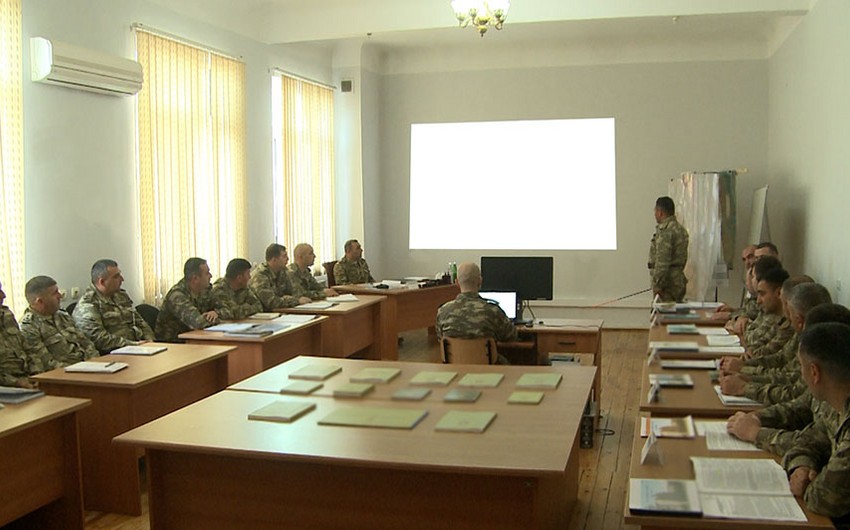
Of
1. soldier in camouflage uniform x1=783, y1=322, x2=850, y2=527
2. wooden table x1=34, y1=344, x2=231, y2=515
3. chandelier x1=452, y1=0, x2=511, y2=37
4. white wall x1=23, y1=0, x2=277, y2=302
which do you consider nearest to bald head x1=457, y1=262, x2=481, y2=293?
wooden table x1=34, y1=344, x2=231, y2=515

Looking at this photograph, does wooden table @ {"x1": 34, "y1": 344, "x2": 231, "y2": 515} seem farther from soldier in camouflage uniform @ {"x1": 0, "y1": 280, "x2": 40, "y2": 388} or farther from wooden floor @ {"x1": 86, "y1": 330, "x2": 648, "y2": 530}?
soldier in camouflage uniform @ {"x1": 0, "y1": 280, "x2": 40, "y2": 388}

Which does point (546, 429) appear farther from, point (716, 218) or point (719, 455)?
point (716, 218)

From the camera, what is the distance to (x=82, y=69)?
5852mm

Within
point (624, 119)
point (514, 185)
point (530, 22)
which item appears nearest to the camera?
point (530, 22)

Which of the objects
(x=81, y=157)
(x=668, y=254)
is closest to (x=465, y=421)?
(x=81, y=157)

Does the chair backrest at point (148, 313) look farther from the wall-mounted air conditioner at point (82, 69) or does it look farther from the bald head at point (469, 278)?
the bald head at point (469, 278)

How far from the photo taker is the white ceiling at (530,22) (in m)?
7.60

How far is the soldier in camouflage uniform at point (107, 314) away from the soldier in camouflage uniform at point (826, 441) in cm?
423

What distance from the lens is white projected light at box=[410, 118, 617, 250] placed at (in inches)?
406

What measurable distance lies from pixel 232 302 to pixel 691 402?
4.06m

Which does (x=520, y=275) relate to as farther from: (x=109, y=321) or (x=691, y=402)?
(x=691, y=402)

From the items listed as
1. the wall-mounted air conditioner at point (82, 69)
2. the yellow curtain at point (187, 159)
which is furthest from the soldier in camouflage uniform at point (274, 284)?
the wall-mounted air conditioner at point (82, 69)

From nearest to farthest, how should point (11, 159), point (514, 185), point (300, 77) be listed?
point (11, 159), point (300, 77), point (514, 185)

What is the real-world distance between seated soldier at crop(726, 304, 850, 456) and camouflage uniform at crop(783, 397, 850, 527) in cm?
7
